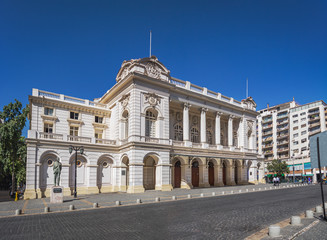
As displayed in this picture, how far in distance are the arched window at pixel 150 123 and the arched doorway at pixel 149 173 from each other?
11.6 feet

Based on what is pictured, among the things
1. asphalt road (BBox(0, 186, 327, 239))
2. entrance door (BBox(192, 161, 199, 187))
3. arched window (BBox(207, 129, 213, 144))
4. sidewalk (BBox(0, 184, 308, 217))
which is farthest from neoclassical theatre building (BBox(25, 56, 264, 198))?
asphalt road (BBox(0, 186, 327, 239))

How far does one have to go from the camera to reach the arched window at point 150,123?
32719mm

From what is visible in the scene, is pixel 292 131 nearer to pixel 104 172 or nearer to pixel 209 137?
pixel 209 137

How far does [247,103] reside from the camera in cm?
4756

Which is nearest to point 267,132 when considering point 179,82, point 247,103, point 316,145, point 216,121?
point 247,103

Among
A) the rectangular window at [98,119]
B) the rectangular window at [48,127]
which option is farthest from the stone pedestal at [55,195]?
the rectangular window at [98,119]

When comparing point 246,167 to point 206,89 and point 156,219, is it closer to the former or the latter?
point 206,89

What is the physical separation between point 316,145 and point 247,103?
37735mm

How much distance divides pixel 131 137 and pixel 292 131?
7249 centimetres

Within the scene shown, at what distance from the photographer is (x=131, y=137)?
98.9 feet

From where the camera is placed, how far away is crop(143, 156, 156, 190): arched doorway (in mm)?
34188

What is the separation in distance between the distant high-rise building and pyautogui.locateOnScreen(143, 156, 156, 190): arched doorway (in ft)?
174

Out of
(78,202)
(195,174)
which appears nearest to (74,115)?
(78,202)

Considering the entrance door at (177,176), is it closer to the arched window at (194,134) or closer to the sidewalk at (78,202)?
the arched window at (194,134)
